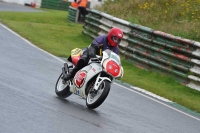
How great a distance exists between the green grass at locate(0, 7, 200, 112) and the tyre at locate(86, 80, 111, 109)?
357 centimetres

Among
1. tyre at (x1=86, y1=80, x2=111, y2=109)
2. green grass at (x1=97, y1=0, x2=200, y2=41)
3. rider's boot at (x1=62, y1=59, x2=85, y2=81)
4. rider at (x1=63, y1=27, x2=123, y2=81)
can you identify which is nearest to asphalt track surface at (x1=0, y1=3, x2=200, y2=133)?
tyre at (x1=86, y1=80, x2=111, y2=109)

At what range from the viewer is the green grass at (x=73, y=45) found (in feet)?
52.4

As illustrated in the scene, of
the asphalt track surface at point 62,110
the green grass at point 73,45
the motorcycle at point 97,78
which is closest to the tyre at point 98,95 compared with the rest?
the motorcycle at point 97,78

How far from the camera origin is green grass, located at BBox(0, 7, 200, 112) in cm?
1597

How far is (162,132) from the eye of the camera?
10359mm

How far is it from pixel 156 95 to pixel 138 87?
0.85 metres

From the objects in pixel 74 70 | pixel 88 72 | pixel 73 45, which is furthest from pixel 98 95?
pixel 73 45

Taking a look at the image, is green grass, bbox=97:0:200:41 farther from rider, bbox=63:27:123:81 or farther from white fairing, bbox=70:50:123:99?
white fairing, bbox=70:50:123:99

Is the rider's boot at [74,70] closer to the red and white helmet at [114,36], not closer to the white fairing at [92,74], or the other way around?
the white fairing at [92,74]

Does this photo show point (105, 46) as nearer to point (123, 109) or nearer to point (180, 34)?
point (123, 109)

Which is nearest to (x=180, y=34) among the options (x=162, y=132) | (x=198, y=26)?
(x=198, y=26)

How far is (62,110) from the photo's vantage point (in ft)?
34.2

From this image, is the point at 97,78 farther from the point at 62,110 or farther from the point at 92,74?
the point at 62,110

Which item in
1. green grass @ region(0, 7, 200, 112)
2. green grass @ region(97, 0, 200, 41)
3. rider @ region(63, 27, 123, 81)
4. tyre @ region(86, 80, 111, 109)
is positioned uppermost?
rider @ region(63, 27, 123, 81)
